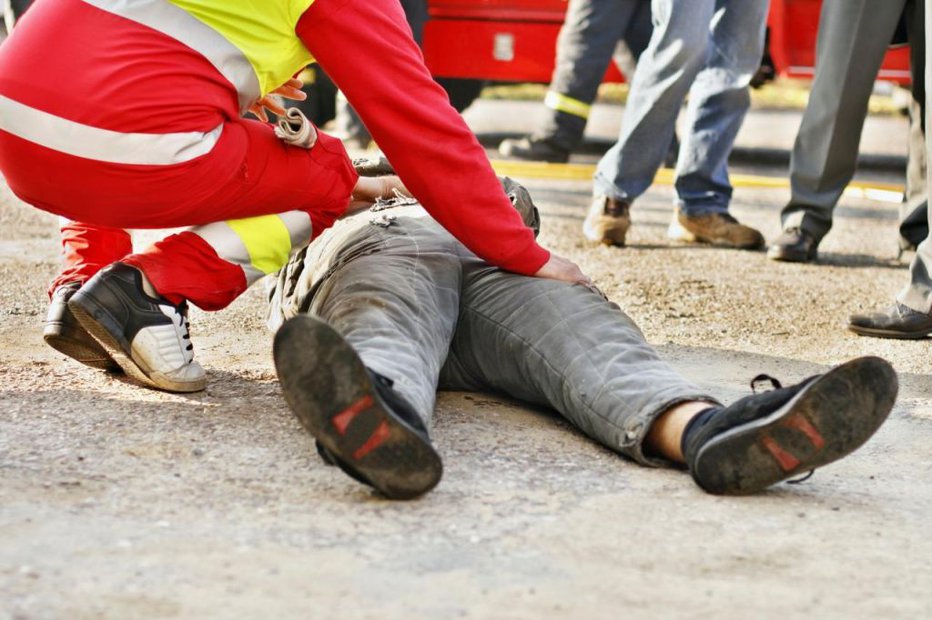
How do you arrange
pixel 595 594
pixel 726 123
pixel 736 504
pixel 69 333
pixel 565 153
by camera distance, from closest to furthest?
pixel 595 594 < pixel 736 504 < pixel 69 333 < pixel 726 123 < pixel 565 153

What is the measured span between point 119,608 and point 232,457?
0.67m

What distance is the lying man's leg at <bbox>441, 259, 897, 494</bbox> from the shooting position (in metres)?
2.12

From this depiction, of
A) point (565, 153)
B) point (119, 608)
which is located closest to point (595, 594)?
point (119, 608)

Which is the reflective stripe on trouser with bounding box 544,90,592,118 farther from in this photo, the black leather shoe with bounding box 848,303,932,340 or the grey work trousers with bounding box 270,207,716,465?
the grey work trousers with bounding box 270,207,716,465

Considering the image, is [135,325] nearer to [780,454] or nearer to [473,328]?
[473,328]

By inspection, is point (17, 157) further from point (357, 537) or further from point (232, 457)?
point (357, 537)

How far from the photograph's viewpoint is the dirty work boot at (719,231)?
16.2 ft

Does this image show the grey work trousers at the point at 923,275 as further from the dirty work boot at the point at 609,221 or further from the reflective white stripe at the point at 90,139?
the reflective white stripe at the point at 90,139

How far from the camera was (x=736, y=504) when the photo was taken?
2.23m

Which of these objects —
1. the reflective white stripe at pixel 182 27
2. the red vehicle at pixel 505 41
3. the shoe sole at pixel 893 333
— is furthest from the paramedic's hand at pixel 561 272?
the red vehicle at pixel 505 41

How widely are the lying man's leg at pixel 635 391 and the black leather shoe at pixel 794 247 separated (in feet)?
7.03

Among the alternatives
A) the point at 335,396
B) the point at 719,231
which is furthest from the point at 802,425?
the point at 719,231

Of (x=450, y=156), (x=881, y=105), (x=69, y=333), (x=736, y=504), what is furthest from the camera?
(x=881, y=105)

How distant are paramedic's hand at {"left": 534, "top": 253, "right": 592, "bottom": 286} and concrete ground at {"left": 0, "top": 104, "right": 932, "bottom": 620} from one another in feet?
0.94
